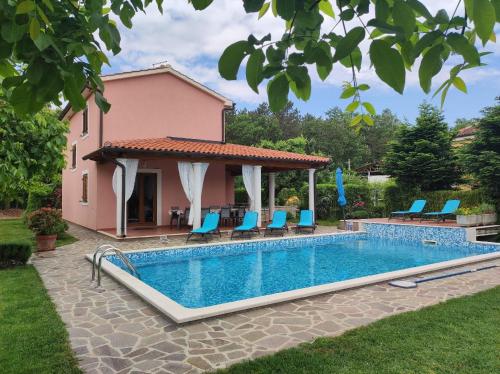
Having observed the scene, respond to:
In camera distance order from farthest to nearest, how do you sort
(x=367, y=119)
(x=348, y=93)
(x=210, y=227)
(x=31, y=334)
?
(x=210, y=227)
(x=31, y=334)
(x=367, y=119)
(x=348, y=93)

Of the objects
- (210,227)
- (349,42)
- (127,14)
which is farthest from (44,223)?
(349,42)

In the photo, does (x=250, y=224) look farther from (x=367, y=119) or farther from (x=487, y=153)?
(x=367, y=119)

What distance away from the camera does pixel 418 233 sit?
15867 mm

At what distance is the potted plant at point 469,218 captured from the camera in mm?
14867

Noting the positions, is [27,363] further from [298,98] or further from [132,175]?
[132,175]

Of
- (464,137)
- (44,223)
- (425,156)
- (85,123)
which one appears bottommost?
(44,223)

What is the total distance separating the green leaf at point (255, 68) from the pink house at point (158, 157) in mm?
13667

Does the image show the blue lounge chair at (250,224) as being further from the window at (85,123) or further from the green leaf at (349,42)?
the green leaf at (349,42)

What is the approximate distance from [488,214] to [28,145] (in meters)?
17.0

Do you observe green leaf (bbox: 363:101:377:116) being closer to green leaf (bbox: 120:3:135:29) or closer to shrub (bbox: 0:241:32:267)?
green leaf (bbox: 120:3:135:29)

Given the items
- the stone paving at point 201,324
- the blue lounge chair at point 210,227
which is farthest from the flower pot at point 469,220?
the blue lounge chair at point 210,227

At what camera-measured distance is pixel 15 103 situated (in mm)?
1335

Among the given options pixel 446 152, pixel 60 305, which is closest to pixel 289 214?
pixel 446 152

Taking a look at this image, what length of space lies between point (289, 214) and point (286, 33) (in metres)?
21.7
